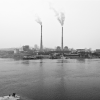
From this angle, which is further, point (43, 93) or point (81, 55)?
point (81, 55)

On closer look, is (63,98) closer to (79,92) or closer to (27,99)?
(79,92)

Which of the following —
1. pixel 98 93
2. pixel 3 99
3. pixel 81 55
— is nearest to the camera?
pixel 3 99

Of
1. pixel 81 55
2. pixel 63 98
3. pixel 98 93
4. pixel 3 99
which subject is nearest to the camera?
pixel 3 99

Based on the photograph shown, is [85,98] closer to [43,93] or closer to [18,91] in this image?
[43,93]

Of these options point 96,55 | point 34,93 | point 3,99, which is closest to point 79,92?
point 34,93

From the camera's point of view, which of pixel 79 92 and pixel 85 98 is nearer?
pixel 85 98

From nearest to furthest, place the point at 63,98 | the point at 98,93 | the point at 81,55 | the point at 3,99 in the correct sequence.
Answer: the point at 3,99, the point at 63,98, the point at 98,93, the point at 81,55

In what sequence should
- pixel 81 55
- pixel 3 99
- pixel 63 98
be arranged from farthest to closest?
pixel 81 55
pixel 63 98
pixel 3 99

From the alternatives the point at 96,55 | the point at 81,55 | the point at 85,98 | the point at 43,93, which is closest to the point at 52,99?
the point at 43,93
